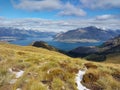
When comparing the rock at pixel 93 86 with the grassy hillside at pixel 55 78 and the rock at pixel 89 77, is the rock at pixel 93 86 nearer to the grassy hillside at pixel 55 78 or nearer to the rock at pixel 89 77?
the grassy hillside at pixel 55 78

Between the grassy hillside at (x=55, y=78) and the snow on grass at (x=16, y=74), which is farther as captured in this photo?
the snow on grass at (x=16, y=74)

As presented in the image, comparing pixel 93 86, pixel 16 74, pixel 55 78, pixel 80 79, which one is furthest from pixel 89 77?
pixel 16 74

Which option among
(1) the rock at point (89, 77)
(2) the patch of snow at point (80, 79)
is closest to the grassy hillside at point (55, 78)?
(1) the rock at point (89, 77)

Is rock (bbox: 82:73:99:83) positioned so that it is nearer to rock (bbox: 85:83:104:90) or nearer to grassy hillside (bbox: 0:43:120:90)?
grassy hillside (bbox: 0:43:120:90)

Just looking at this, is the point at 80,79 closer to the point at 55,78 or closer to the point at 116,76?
the point at 55,78

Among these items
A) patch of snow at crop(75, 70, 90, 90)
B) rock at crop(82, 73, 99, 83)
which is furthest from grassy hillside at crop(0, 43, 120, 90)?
patch of snow at crop(75, 70, 90, 90)

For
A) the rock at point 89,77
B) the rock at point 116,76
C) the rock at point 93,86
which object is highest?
the rock at point 89,77

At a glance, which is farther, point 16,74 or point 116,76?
point 116,76

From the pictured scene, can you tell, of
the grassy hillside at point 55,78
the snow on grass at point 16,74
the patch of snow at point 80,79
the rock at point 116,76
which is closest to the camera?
the grassy hillside at point 55,78

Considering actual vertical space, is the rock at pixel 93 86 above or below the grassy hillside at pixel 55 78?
below

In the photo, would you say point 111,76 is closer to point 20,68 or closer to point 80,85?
point 80,85

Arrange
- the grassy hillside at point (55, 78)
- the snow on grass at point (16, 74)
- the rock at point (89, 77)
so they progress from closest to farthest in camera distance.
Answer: the grassy hillside at point (55, 78) → the rock at point (89, 77) → the snow on grass at point (16, 74)

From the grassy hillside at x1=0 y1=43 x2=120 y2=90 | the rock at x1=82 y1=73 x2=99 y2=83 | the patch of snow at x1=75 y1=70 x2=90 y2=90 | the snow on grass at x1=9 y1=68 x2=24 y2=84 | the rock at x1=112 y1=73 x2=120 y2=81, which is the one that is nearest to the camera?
the grassy hillside at x1=0 y1=43 x2=120 y2=90

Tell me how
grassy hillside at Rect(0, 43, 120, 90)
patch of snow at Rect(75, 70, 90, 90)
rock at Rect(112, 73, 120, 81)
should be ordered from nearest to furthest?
grassy hillside at Rect(0, 43, 120, 90) < patch of snow at Rect(75, 70, 90, 90) < rock at Rect(112, 73, 120, 81)
